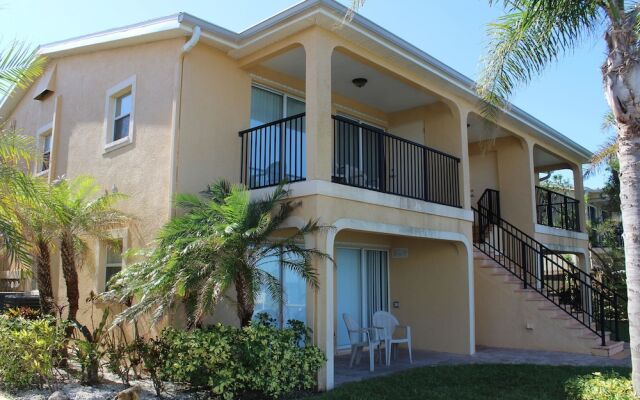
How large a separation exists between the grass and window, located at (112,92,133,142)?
669 cm

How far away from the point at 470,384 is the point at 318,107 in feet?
16.1

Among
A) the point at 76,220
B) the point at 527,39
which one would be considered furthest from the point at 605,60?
the point at 76,220

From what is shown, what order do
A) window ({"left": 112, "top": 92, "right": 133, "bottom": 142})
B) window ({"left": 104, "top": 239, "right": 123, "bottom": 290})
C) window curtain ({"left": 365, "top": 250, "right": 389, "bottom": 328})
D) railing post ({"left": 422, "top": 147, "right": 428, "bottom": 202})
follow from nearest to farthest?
window ({"left": 104, "top": 239, "right": 123, "bottom": 290}) → window ({"left": 112, "top": 92, "right": 133, "bottom": 142}) → railing post ({"left": 422, "top": 147, "right": 428, "bottom": 202}) → window curtain ({"left": 365, "top": 250, "right": 389, "bottom": 328})

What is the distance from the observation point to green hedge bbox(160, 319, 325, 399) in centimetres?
722

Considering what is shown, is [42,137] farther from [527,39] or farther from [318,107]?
[527,39]

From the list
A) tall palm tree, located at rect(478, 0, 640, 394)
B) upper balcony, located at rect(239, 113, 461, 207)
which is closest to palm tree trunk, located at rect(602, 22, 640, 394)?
tall palm tree, located at rect(478, 0, 640, 394)

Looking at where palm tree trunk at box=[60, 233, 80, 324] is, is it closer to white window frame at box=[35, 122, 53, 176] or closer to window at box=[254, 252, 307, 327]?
window at box=[254, 252, 307, 327]

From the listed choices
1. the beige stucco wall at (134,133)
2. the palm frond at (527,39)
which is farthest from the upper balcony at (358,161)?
the palm frond at (527,39)

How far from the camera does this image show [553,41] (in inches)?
344

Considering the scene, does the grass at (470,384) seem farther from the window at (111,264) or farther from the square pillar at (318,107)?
the window at (111,264)

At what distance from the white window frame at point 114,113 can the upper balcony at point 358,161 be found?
2.29 m

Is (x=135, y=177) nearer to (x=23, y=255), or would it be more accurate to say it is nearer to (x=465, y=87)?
(x=23, y=255)

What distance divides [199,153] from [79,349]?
367cm

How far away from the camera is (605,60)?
738 centimetres
